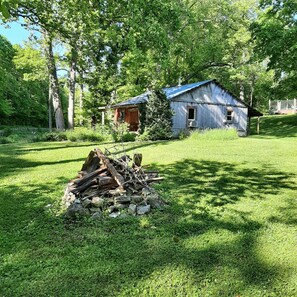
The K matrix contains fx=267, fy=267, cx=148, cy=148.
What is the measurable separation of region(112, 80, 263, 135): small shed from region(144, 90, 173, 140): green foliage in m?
0.92

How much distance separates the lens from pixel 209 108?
2106 centimetres

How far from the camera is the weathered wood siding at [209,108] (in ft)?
64.7

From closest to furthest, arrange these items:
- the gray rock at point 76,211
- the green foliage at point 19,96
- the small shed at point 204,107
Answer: the gray rock at point 76,211
the small shed at point 204,107
the green foliage at point 19,96

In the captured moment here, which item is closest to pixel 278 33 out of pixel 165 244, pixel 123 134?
pixel 123 134

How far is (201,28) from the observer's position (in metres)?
31.5

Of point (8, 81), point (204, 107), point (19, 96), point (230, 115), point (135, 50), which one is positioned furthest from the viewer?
point (19, 96)

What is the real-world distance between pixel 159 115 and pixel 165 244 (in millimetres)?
14661

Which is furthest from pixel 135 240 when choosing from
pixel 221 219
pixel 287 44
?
pixel 287 44

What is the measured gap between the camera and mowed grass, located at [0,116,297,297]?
2742mm

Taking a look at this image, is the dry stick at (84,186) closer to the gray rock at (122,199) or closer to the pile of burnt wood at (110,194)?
the pile of burnt wood at (110,194)

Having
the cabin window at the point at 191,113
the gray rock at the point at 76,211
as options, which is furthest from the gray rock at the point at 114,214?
the cabin window at the point at 191,113

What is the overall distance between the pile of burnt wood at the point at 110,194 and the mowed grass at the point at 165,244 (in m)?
0.23

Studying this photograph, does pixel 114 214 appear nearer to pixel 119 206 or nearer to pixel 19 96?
pixel 119 206

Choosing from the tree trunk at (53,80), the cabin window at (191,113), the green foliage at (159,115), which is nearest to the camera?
the green foliage at (159,115)
